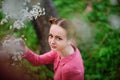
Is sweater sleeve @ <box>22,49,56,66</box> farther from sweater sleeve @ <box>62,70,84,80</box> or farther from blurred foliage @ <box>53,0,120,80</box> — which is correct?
blurred foliage @ <box>53,0,120,80</box>

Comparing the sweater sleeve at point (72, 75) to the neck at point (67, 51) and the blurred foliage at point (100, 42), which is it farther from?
the blurred foliage at point (100, 42)

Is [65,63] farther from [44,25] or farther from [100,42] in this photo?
[100,42]

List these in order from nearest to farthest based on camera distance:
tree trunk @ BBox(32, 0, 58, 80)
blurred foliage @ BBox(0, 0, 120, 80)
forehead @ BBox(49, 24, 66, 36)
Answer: forehead @ BBox(49, 24, 66, 36)
tree trunk @ BBox(32, 0, 58, 80)
blurred foliage @ BBox(0, 0, 120, 80)

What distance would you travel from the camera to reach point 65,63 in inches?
51.5

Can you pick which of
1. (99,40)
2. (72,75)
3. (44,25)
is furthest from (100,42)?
(72,75)

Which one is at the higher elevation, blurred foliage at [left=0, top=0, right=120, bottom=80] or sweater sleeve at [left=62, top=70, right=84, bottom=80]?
blurred foliage at [left=0, top=0, right=120, bottom=80]

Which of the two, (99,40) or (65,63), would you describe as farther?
(99,40)

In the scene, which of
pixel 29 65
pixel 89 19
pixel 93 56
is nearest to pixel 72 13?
pixel 89 19

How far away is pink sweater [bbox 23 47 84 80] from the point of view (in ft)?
4.23

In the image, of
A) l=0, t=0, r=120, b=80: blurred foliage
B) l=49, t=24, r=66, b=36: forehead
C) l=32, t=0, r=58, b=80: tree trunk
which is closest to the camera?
l=49, t=24, r=66, b=36: forehead

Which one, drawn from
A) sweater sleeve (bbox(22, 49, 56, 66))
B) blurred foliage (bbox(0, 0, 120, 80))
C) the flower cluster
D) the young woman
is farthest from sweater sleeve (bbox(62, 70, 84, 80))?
blurred foliage (bbox(0, 0, 120, 80))

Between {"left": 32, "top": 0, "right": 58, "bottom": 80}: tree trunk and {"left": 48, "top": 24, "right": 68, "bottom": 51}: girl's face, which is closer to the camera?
{"left": 48, "top": 24, "right": 68, "bottom": 51}: girl's face

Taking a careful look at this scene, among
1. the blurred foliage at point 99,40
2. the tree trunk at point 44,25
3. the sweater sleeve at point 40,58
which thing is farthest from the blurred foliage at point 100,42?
the sweater sleeve at point 40,58

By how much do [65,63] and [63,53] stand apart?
1.4 inches
